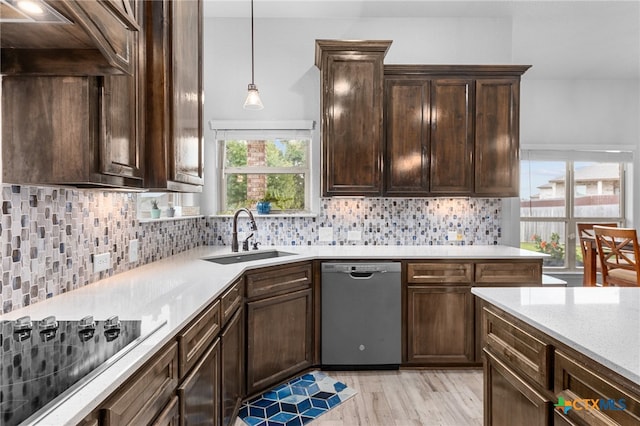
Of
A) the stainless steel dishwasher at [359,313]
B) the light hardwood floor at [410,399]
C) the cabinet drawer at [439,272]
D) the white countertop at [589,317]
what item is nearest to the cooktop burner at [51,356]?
the white countertop at [589,317]

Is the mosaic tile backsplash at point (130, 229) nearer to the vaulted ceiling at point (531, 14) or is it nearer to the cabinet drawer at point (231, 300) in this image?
the cabinet drawer at point (231, 300)

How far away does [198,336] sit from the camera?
5.13ft

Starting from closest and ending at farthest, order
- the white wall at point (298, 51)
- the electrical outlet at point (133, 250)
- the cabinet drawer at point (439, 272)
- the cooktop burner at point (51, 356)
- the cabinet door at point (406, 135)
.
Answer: the cooktop burner at point (51, 356) → the electrical outlet at point (133, 250) → the cabinet drawer at point (439, 272) → the cabinet door at point (406, 135) → the white wall at point (298, 51)

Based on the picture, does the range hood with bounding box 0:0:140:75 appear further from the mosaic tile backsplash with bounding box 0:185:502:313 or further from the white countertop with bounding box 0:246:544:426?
the white countertop with bounding box 0:246:544:426

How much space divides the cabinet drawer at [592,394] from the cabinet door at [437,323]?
1.91 metres

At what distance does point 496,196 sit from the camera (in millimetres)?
3387

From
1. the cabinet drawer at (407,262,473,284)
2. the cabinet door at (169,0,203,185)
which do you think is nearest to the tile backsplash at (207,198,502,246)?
the cabinet drawer at (407,262,473,284)

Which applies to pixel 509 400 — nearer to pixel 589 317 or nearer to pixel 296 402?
pixel 589 317

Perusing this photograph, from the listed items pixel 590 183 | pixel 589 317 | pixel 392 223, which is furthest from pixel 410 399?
pixel 590 183

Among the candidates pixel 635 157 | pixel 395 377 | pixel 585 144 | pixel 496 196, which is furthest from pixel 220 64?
pixel 635 157

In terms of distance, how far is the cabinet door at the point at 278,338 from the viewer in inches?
100

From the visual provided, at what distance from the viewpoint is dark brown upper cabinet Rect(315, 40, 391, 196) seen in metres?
3.21

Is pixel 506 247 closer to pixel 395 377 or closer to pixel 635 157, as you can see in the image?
pixel 395 377

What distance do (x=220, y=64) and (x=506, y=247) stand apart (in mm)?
3122
